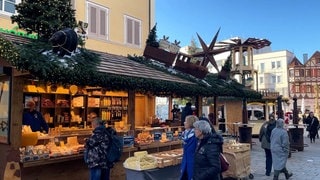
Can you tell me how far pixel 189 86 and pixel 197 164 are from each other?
5.53 meters

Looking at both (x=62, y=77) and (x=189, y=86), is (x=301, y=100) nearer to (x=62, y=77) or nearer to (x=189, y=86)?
(x=189, y=86)

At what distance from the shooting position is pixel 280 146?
852 centimetres

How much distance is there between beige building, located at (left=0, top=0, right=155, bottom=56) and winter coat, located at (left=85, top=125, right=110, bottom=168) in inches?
336

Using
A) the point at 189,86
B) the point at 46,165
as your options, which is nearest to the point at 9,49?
the point at 46,165

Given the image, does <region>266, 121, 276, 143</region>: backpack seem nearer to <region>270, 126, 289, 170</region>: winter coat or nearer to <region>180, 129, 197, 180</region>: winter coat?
<region>270, 126, 289, 170</region>: winter coat

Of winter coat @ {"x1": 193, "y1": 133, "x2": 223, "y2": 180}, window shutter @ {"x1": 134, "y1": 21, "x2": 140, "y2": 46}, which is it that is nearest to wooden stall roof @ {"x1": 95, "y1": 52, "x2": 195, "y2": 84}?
winter coat @ {"x1": 193, "y1": 133, "x2": 223, "y2": 180}

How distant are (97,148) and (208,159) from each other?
240 centimetres

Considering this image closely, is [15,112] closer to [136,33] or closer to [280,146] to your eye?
[280,146]

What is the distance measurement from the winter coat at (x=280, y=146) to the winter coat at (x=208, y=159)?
4.23m

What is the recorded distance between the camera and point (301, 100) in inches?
2291

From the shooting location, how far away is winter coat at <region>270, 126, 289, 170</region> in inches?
335

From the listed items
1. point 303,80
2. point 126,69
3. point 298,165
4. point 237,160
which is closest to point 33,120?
point 126,69

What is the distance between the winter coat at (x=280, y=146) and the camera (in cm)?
850

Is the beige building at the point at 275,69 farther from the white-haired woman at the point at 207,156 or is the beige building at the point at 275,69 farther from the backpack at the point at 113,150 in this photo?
the white-haired woman at the point at 207,156
